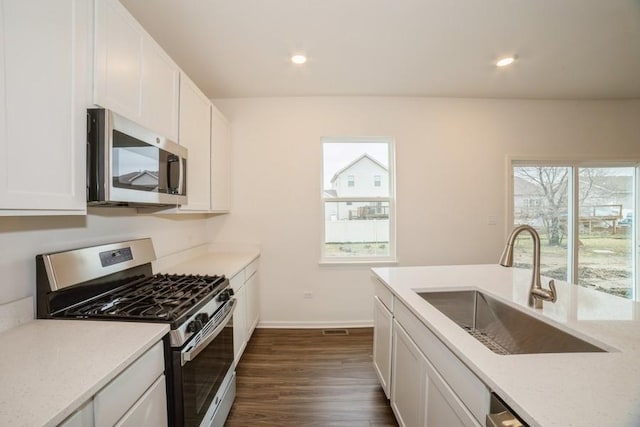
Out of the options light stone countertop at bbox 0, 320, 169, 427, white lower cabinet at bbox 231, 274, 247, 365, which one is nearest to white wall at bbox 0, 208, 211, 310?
light stone countertop at bbox 0, 320, 169, 427

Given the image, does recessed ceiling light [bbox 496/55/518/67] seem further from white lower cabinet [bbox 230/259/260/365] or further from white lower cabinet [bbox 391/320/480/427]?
white lower cabinet [bbox 230/259/260/365]

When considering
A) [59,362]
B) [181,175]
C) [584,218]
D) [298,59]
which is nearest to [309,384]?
[59,362]

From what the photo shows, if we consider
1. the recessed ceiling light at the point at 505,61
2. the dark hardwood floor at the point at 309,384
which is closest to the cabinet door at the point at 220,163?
the dark hardwood floor at the point at 309,384

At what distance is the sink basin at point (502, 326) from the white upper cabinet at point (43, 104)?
184 centimetres

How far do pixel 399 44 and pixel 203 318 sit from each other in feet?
7.90

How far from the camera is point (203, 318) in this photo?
1.34 metres

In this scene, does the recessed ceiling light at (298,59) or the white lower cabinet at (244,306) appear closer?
the white lower cabinet at (244,306)

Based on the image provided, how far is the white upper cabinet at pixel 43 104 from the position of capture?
0.80 m

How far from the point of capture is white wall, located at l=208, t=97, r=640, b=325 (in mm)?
3041

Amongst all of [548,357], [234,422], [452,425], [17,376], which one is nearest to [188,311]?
[17,376]

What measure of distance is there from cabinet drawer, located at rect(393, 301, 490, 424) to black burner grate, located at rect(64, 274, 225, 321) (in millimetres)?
1125

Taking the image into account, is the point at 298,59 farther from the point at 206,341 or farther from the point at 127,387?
the point at 127,387

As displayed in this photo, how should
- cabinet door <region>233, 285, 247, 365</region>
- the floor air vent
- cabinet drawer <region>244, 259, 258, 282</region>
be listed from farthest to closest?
1. the floor air vent
2. cabinet drawer <region>244, 259, 258, 282</region>
3. cabinet door <region>233, 285, 247, 365</region>

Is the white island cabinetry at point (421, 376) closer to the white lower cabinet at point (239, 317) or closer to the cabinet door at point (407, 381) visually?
the cabinet door at point (407, 381)
